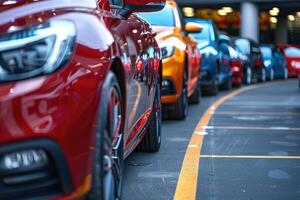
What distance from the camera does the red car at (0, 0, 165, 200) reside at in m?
2.55

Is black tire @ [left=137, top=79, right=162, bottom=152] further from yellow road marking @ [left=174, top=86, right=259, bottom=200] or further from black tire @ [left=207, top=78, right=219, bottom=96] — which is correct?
black tire @ [left=207, top=78, right=219, bottom=96]

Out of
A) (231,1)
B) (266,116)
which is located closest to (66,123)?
(266,116)

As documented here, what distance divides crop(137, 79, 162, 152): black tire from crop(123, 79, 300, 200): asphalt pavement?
77 millimetres

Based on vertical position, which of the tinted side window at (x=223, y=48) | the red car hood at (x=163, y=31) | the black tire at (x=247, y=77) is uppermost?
the red car hood at (x=163, y=31)

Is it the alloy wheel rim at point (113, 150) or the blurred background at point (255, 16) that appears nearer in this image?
the alloy wheel rim at point (113, 150)

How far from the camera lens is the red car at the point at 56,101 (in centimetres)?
255

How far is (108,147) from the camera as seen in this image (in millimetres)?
3084

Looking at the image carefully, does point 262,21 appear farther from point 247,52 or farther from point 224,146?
point 224,146

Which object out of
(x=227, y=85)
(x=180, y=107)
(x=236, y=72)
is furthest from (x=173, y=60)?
(x=236, y=72)

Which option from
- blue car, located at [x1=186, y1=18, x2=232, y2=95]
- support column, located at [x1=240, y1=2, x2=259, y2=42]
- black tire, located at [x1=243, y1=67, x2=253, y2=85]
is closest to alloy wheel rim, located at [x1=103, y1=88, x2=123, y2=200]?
blue car, located at [x1=186, y1=18, x2=232, y2=95]

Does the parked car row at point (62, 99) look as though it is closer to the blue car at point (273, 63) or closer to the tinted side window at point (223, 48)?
the tinted side window at point (223, 48)

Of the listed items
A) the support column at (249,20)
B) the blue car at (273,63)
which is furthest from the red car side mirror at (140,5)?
the support column at (249,20)

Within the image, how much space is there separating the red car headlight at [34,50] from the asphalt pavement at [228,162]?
1856 mm

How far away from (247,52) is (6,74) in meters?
18.6
